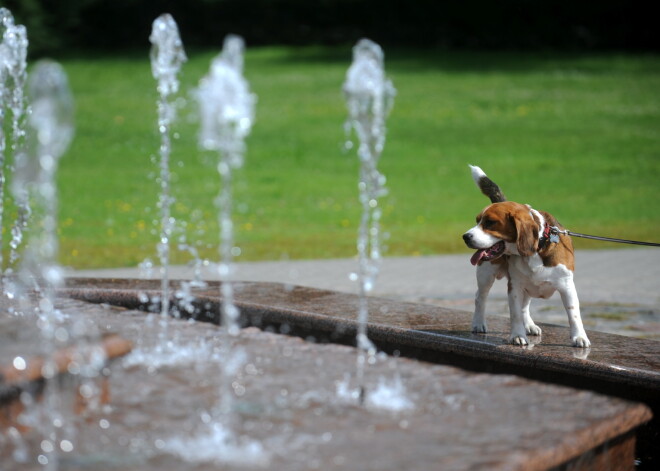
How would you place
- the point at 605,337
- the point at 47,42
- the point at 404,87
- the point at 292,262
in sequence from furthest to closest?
1. the point at 47,42
2. the point at 404,87
3. the point at 292,262
4. the point at 605,337

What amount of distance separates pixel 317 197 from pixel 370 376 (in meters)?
12.9

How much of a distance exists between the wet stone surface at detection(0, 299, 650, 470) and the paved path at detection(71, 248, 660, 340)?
146 inches

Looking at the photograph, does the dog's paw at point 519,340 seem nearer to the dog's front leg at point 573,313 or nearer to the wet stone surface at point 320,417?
the dog's front leg at point 573,313

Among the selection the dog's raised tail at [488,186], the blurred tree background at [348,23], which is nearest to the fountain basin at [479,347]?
the dog's raised tail at [488,186]

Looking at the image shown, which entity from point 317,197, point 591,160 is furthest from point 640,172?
point 317,197

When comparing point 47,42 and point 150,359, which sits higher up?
point 47,42

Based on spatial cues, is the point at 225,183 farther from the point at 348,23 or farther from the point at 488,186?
the point at 348,23

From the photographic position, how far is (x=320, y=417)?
139 inches

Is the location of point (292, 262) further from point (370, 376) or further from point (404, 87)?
point (404, 87)

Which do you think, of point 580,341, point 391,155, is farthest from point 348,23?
point 580,341

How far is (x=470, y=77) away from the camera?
94.5 feet

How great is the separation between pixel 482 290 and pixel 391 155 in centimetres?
1556

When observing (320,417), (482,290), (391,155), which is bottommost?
(320,417)

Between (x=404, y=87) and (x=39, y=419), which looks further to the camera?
(x=404, y=87)
